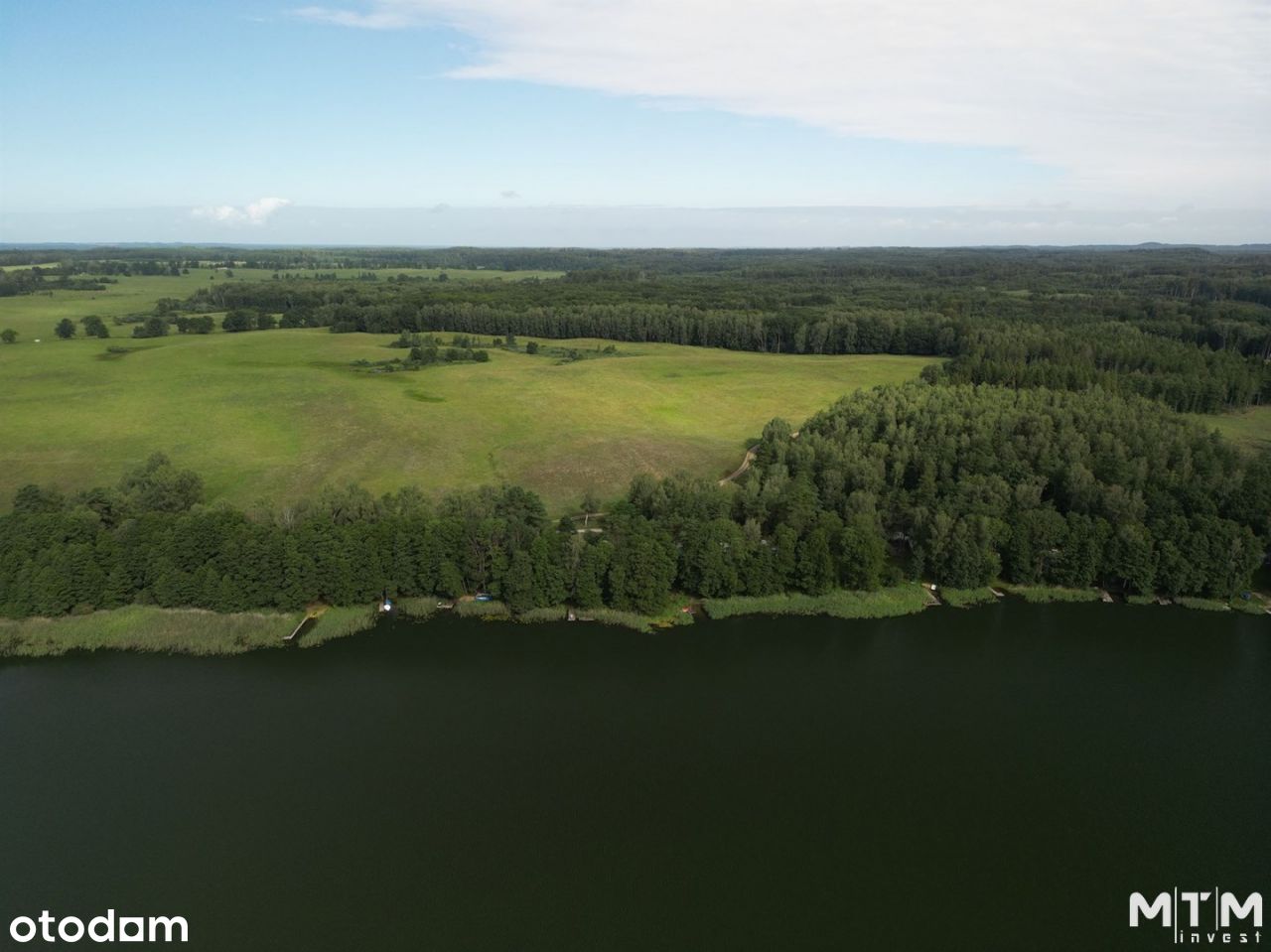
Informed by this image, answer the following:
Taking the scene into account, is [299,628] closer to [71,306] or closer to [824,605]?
[824,605]

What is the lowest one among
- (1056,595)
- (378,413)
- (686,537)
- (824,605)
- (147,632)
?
(147,632)

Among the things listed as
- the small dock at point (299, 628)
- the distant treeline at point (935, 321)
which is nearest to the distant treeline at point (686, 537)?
the small dock at point (299, 628)

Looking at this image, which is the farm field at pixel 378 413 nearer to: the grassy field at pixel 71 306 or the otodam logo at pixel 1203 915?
the grassy field at pixel 71 306

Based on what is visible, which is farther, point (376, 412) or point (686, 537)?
point (376, 412)

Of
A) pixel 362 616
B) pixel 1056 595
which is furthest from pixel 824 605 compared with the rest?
pixel 362 616

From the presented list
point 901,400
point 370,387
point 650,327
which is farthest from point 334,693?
point 650,327

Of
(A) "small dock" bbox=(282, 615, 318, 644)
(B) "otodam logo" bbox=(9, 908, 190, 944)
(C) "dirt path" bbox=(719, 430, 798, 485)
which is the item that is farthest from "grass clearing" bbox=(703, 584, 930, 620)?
(B) "otodam logo" bbox=(9, 908, 190, 944)
